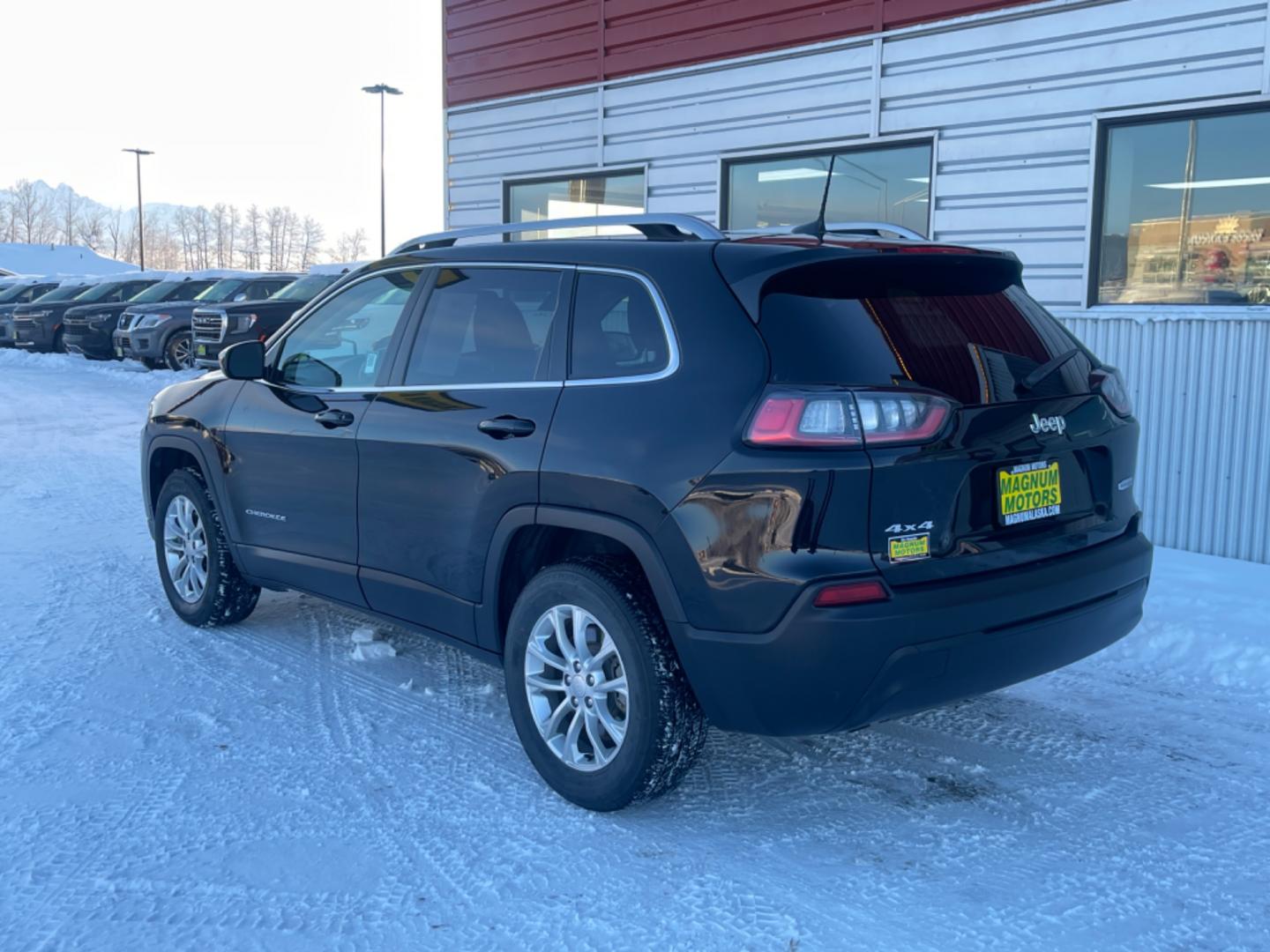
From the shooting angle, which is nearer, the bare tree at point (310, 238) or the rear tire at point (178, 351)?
the rear tire at point (178, 351)

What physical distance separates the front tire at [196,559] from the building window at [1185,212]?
18.5 feet

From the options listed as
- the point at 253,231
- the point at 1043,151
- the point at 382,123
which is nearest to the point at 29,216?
the point at 253,231

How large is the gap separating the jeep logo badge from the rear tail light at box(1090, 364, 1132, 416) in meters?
0.29

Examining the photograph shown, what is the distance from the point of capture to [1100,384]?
3893mm

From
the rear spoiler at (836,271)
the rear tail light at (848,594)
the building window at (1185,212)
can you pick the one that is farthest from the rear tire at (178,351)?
the rear tail light at (848,594)

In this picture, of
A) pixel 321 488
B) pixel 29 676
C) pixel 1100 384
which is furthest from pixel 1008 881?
pixel 29 676

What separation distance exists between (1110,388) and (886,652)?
1401 millimetres

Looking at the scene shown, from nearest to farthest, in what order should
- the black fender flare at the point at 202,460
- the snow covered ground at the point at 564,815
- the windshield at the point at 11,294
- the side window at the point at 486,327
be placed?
1. the snow covered ground at the point at 564,815
2. the side window at the point at 486,327
3. the black fender flare at the point at 202,460
4. the windshield at the point at 11,294

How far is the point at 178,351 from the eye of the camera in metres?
21.7

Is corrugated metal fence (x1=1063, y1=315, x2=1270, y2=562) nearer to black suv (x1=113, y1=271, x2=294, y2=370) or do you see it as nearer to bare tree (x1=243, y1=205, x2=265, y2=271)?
black suv (x1=113, y1=271, x2=294, y2=370)

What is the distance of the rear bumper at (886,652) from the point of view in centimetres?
318

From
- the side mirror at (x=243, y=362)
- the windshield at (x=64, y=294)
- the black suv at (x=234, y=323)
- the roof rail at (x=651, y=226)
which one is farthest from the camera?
the windshield at (x=64, y=294)

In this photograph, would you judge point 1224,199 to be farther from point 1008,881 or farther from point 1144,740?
→ point 1008,881

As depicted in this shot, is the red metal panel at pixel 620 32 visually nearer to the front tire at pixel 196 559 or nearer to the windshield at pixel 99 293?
the front tire at pixel 196 559
